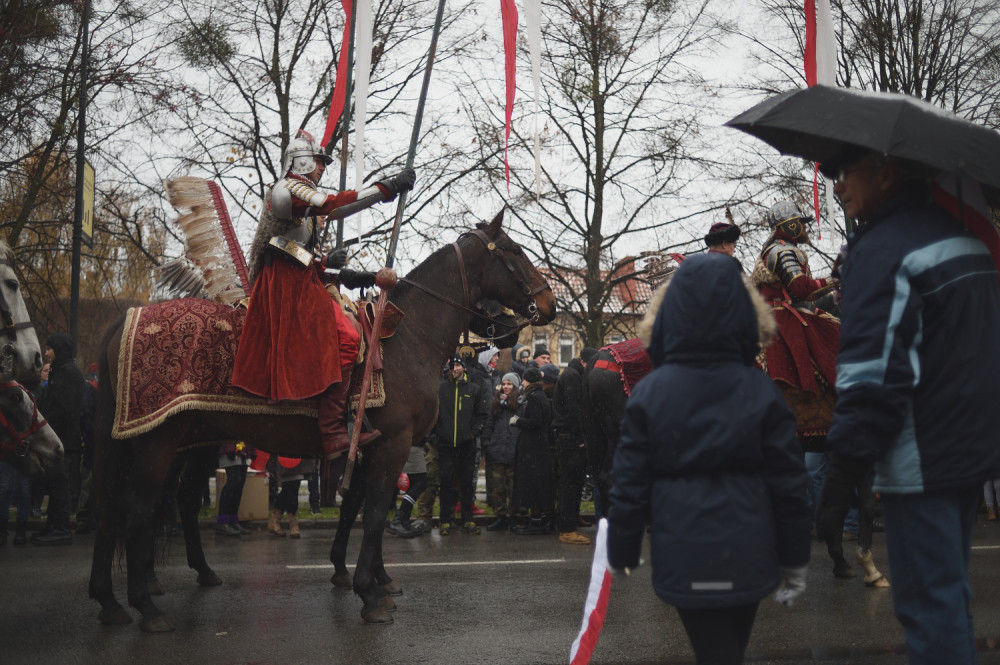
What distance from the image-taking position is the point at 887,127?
324 centimetres

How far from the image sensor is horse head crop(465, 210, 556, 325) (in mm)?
7665

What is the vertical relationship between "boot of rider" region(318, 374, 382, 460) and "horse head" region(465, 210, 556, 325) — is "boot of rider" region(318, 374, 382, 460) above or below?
below

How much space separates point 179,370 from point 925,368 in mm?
4798

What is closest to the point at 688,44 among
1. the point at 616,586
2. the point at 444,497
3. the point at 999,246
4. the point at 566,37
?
the point at 566,37

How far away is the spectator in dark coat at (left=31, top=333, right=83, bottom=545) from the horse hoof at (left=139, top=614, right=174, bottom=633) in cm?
514

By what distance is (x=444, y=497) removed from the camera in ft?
41.8

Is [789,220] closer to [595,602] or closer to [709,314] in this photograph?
[595,602]

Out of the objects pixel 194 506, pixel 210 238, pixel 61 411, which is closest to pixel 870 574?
pixel 194 506

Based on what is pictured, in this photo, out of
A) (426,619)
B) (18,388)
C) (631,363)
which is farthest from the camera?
(631,363)

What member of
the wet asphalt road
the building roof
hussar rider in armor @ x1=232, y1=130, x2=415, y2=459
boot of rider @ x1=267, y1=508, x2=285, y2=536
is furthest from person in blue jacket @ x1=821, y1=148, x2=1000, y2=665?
the building roof

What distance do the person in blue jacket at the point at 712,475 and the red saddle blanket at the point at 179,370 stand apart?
3.77 metres

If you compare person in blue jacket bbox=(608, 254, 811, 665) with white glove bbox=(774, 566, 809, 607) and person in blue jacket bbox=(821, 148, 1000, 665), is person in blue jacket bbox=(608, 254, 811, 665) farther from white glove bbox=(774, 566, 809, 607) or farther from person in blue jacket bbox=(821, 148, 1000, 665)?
person in blue jacket bbox=(821, 148, 1000, 665)

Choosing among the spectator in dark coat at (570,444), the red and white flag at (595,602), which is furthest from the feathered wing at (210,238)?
the spectator in dark coat at (570,444)

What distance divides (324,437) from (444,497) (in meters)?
6.30
